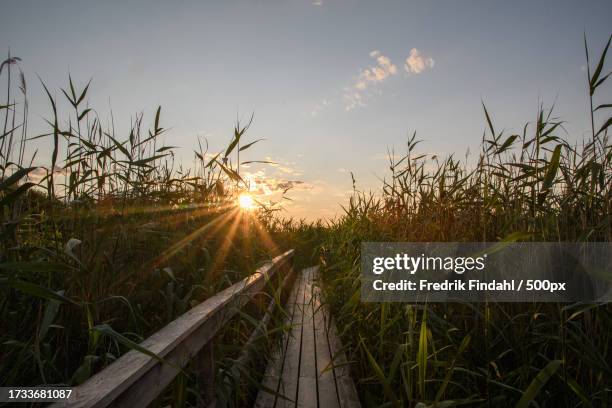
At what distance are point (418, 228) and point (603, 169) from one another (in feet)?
3.95

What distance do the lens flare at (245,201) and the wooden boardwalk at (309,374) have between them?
134cm

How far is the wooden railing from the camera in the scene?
91cm

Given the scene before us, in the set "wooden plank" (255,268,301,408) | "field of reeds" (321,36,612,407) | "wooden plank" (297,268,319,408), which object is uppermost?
"field of reeds" (321,36,612,407)

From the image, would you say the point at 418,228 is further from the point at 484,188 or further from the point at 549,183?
the point at 549,183

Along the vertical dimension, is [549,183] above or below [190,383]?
above

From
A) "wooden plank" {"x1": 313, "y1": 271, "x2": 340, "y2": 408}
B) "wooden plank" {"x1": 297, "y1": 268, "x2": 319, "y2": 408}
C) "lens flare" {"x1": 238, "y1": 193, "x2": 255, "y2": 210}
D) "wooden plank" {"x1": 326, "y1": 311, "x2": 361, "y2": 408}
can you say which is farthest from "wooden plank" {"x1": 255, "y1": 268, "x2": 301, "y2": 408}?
"lens flare" {"x1": 238, "y1": 193, "x2": 255, "y2": 210}

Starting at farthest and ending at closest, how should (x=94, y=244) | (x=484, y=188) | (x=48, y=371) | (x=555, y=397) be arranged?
(x=484, y=188) → (x=94, y=244) → (x=555, y=397) → (x=48, y=371)

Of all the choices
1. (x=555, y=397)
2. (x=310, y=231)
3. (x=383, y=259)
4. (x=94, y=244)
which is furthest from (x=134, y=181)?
(x=310, y=231)

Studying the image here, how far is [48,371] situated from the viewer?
1427mm

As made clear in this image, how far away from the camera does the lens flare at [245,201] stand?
3.59 metres

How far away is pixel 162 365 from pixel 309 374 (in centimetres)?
185

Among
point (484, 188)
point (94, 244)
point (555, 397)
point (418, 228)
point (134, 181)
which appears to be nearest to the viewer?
point (555, 397)

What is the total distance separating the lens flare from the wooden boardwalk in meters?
1.34

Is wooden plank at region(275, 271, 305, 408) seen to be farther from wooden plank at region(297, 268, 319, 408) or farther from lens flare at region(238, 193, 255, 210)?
lens flare at region(238, 193, 255, 210)
